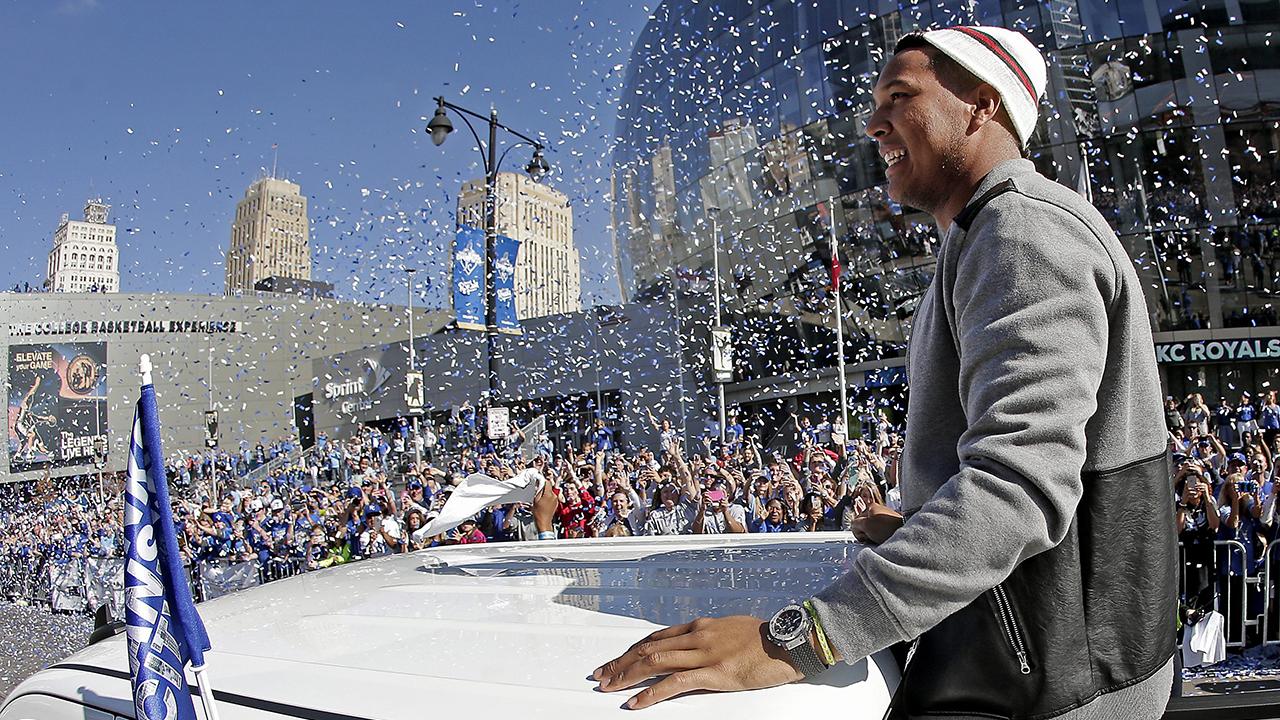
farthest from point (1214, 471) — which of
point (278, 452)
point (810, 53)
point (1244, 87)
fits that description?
point (278, 452)

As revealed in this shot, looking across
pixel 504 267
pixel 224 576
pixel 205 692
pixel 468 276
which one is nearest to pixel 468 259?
pixel 468 276

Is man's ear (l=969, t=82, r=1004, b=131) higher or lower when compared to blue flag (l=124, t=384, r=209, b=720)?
higher

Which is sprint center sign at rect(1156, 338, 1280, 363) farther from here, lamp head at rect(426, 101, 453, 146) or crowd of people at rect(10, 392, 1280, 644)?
lamp head at rect(426, 101, 453, 146)

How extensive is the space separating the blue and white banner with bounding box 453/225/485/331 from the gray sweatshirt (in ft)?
45.3

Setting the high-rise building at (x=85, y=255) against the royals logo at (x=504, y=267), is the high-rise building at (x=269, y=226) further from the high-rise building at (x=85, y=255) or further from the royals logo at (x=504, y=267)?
the high-rise building at (x=85, y=255)

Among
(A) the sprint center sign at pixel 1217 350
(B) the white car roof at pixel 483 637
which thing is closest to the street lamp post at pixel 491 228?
(B) the white car roof at pixel 483 637

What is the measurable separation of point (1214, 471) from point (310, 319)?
56.0 meters

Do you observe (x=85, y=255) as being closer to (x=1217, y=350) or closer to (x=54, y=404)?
(x=54, y=404)

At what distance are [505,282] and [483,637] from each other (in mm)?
14053

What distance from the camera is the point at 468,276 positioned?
48.1 ft

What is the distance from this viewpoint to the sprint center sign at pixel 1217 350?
25234mm

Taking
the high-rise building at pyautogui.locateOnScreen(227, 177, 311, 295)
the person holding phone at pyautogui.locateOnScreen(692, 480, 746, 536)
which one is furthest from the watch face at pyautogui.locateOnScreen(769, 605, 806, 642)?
the high-rise building at pyautogui.locateOnScreen(227, 177, 311, 295)

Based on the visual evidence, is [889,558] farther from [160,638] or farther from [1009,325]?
[160,638]

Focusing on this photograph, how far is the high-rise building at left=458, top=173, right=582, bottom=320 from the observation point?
14969mm
